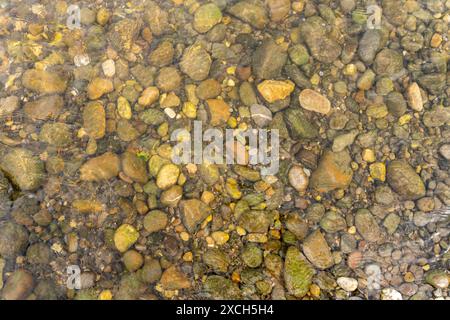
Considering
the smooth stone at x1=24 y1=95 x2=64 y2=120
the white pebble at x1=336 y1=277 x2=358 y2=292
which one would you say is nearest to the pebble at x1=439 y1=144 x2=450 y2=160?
the white pebble at x1=336 y1=277 x2=358 y2=292

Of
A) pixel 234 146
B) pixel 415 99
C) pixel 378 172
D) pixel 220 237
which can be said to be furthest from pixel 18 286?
pixel 415 99

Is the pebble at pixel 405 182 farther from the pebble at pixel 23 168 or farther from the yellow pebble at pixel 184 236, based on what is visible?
the pebble at pixel 23 168

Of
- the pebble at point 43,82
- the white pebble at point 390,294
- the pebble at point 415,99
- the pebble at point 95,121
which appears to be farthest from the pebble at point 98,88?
the white pebble at point 390,294

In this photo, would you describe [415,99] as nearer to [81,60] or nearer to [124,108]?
[124,108]

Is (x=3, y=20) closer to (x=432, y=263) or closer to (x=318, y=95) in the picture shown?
(x=318, y=95)
